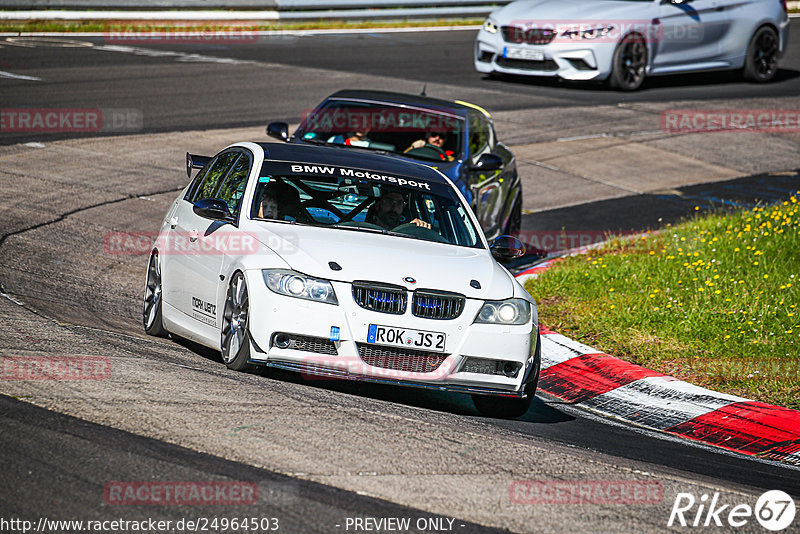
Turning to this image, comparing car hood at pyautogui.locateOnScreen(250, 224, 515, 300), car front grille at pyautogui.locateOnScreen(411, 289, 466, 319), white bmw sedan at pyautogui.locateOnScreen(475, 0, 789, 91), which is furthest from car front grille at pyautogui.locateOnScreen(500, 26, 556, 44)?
car front grille at pyautogui.locateOnScreen(411, 289, 466, 319)

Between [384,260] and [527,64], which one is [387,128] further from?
[527,64]

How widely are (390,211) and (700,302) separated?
342 centimetres

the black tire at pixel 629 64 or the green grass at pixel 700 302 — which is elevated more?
the black tire at pixel 629 64

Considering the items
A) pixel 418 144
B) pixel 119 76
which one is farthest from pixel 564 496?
pixel 119 76

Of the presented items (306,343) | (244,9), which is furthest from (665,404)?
(244,9)

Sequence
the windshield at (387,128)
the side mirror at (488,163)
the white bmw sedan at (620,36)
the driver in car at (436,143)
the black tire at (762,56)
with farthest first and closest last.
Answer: the black tire at (762,56) < the white bmw sedan at (620,36) < the windshield at (387,128) < the driver in car at (436,143) < the side mirror at (488,163)

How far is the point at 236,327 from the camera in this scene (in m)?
7.36

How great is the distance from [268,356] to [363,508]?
2.12 meters

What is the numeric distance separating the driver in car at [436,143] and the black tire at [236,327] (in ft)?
15.5

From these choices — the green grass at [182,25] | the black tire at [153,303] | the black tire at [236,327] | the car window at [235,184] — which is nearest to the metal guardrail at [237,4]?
the green grass at [182,25]

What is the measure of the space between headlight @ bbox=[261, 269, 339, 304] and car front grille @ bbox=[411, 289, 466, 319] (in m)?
0.49

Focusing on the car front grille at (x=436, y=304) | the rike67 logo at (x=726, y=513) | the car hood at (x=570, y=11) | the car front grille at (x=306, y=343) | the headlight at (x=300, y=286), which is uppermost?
the car hood at (x=570, y=11)

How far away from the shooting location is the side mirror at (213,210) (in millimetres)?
7926

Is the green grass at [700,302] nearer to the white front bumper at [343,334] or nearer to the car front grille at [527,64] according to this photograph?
the white front bumper at [343,334]
